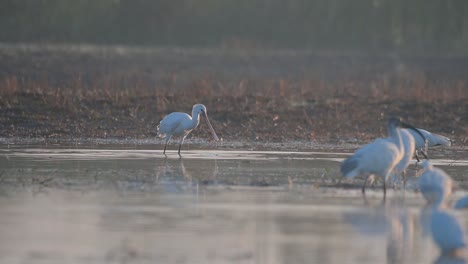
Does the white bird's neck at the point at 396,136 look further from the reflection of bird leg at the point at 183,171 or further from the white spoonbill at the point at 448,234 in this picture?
the white spoonbill at the point at 448,234

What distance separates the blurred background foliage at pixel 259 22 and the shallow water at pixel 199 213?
104 ft

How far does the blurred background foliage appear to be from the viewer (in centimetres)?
4728

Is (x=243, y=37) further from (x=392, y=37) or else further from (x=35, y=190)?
(x=35, y=190)

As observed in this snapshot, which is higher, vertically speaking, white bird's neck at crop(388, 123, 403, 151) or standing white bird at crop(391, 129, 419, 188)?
white bird's neck at crop(388, 123, 403, 151)

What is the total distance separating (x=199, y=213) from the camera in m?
11.0

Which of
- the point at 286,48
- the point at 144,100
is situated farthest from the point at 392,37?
the point at 144,100

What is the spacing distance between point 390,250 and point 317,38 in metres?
39.8

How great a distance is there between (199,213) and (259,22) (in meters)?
39.1

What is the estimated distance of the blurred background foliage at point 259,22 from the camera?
47.3 metres

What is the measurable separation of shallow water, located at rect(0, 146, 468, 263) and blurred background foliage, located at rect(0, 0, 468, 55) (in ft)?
104

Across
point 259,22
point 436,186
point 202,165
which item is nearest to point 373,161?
point 436,186

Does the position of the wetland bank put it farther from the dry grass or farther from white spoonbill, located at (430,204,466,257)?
white spoonbill, located at (430,204,466,257)

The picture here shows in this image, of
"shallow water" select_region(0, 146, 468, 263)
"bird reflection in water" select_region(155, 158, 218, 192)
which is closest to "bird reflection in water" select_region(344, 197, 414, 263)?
"shallow water" select_region(0, 146, 468, 263)

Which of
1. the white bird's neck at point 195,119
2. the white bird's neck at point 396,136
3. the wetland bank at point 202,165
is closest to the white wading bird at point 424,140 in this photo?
the wetland bank at point 202,165
